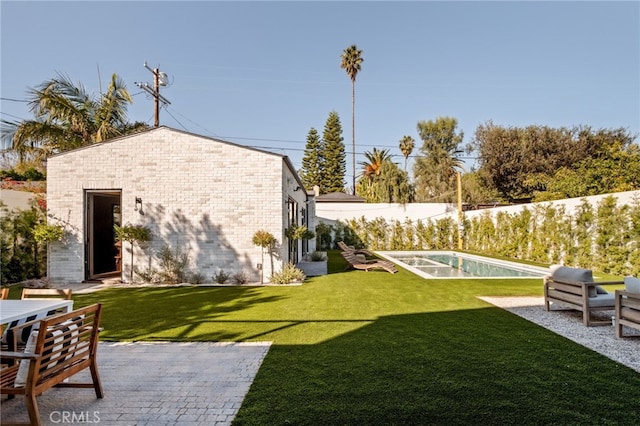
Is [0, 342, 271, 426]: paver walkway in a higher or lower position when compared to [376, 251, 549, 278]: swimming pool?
higher

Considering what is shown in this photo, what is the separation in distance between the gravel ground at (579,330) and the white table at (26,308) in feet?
20.8

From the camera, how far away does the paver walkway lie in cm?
291

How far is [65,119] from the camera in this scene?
43.4 feet

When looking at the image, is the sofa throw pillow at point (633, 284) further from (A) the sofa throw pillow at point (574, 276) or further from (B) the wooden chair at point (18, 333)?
(B) the wooden chair at point (18, 333)

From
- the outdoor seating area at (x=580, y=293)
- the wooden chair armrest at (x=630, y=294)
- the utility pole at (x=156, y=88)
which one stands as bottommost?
the outdoor seating area at (x=580, y=293)

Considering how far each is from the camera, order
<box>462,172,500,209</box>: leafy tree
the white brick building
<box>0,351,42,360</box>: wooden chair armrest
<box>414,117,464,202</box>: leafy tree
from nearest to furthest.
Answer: <box>0,351,42,360</box>: wooden chair armrest < the white brick building < <box>462,172,500,209</box>: leafy tree < <box>414,117,464,202</box>: leafy tree

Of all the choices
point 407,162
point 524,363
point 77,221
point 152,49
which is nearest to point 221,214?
point 77,221

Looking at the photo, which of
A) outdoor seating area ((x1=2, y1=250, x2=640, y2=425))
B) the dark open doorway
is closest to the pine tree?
the dark open doorway

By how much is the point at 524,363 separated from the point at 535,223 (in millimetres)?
12886

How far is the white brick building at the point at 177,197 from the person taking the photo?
10055 mm

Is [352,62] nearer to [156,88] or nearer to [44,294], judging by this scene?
[156,88]

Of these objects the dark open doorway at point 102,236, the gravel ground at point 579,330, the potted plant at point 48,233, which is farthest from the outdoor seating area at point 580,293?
the potted plant at point 48,233

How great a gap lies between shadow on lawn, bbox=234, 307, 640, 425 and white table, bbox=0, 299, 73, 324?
2195 mm
